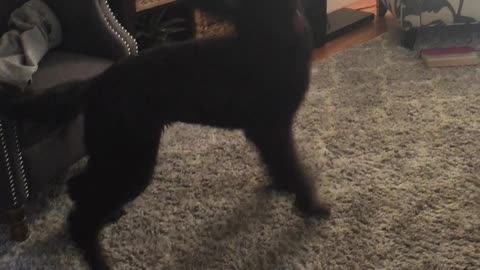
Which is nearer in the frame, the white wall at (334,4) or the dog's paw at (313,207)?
the dog's paw at (313,207)

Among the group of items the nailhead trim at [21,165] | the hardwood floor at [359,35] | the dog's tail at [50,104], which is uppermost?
the dog's tail at [50,104]

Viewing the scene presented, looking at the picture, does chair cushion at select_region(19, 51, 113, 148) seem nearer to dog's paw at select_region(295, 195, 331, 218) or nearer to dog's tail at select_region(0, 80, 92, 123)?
dog's tail at select_region(0, 80, 92, 123)

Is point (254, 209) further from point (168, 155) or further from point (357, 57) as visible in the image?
A: point (357, 57)

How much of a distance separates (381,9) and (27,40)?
7.59 ft

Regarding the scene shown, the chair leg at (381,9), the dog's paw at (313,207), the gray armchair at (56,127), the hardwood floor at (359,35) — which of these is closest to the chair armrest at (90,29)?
the gray armchair at (56,127)

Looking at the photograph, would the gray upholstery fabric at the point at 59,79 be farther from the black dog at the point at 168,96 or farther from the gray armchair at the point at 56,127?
the black dog at the point at 168,96

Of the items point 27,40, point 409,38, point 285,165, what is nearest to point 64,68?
point 27,40

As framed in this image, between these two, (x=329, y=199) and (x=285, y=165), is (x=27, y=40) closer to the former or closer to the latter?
(x=285, y=165)

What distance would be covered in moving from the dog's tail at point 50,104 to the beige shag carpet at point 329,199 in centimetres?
46

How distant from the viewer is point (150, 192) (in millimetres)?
1874

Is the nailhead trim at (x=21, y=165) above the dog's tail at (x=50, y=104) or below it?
below

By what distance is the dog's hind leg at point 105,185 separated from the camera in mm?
1418

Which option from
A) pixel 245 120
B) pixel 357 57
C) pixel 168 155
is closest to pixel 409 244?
pixel 245 120

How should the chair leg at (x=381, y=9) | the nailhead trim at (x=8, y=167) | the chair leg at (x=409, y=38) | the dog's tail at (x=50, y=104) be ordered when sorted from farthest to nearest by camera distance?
the chair leg at (x=381, y=9) → the chair leg at (x=409, y=38) → the nailhead trim at (x=8, y=167) → the dog's tail at (x=50, y=104)
